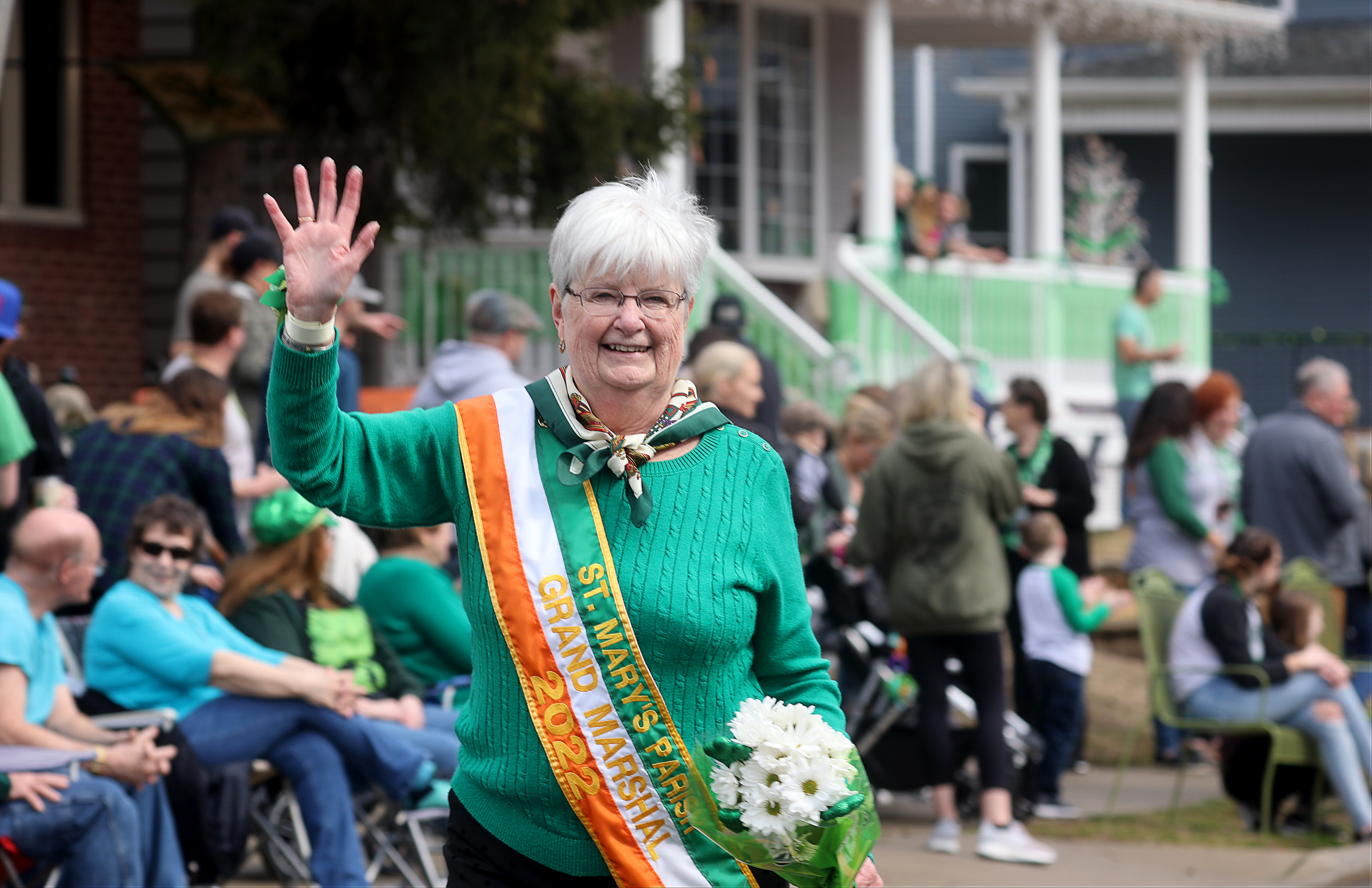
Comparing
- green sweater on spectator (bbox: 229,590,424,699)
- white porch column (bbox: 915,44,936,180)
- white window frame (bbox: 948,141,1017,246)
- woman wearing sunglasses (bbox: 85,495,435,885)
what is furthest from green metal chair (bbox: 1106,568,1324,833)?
white window frame (bbox: 948,141,1017,246)

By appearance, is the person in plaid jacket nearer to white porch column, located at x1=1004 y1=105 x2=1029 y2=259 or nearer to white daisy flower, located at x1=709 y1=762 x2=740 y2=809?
white daisy flower, located at x1=709 y1=762 x2=740 y2=809

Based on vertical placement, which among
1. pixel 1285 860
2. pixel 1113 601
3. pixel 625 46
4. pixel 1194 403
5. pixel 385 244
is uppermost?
pixel 625 46

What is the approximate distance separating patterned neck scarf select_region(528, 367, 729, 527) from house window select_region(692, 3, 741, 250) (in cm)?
1410

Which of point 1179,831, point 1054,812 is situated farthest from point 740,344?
point 1179,831

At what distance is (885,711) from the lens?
7.62 meters

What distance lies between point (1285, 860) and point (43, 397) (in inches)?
212

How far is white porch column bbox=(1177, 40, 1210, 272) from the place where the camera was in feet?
61.7

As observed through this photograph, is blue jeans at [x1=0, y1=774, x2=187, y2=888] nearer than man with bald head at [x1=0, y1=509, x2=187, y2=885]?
Yes

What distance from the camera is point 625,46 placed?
16.4 m

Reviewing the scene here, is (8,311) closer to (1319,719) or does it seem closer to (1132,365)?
(1319,719)

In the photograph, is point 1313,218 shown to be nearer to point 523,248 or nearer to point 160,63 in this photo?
point 523,248

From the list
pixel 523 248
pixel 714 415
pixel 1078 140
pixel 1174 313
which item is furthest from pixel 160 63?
pixel 1078 140

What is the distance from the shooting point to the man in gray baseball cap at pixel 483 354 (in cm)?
785

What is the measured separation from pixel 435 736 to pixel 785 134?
12.4 meters
